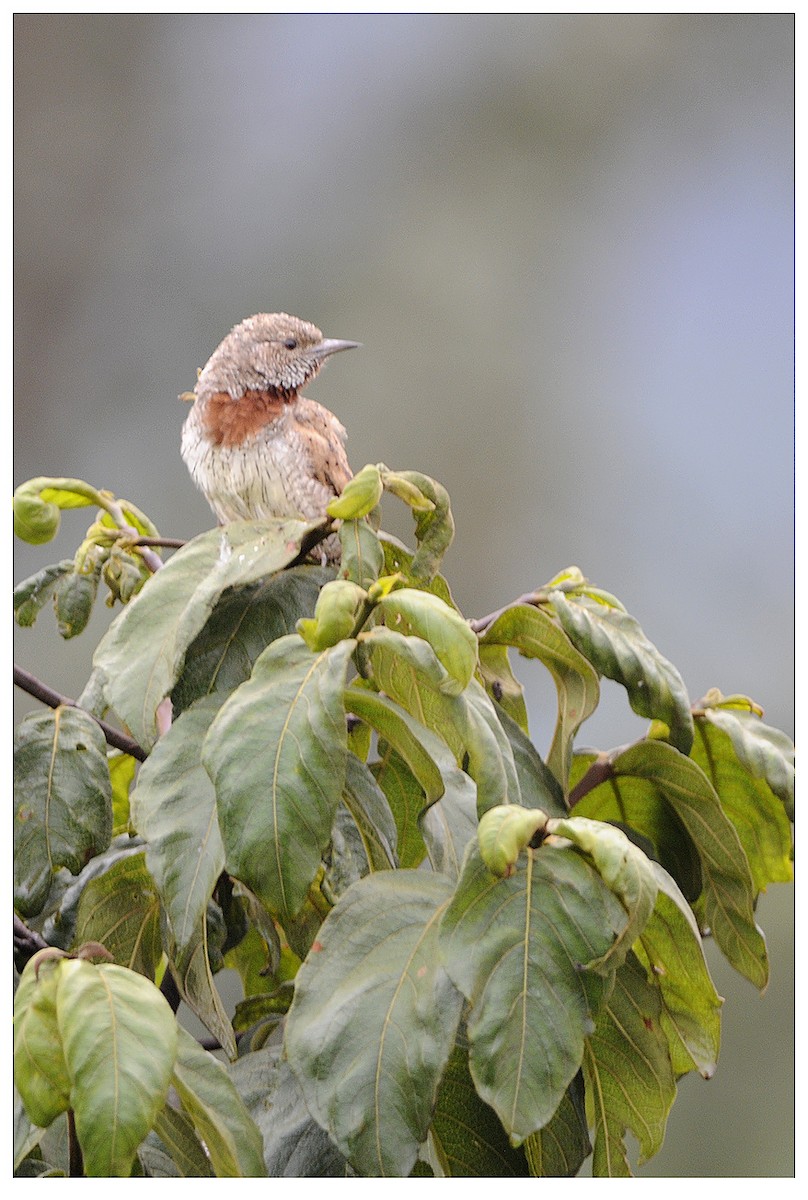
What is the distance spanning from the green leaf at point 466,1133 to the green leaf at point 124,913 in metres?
0.25

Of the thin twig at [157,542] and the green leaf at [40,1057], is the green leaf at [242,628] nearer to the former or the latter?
the thin twig at [157,542]

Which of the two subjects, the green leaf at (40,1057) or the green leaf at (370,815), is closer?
the green leaf at (40,1057)

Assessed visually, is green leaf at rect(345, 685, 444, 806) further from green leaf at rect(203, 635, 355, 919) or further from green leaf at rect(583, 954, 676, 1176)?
green leaf at rect(583, 954, 676, 1176)

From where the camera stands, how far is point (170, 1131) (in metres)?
0.78

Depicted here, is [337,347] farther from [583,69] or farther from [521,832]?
[583,69]

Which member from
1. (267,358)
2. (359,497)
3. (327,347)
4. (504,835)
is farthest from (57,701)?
(327,347)

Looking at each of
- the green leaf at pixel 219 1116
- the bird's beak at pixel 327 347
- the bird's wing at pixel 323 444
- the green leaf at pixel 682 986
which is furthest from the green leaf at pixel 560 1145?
the bird's beak at pixel 327 347

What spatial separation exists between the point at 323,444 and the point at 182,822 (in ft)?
2.57

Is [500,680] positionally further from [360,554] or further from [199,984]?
[199,984]

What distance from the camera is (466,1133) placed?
901 mm

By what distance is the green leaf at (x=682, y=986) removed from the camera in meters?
0.93

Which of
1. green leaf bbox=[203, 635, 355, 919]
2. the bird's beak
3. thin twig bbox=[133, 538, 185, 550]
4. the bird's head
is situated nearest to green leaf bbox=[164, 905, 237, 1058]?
green leaf bbox=[203, 635, 355, 919]

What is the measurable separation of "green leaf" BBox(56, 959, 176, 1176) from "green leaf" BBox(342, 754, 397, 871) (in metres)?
0.24
